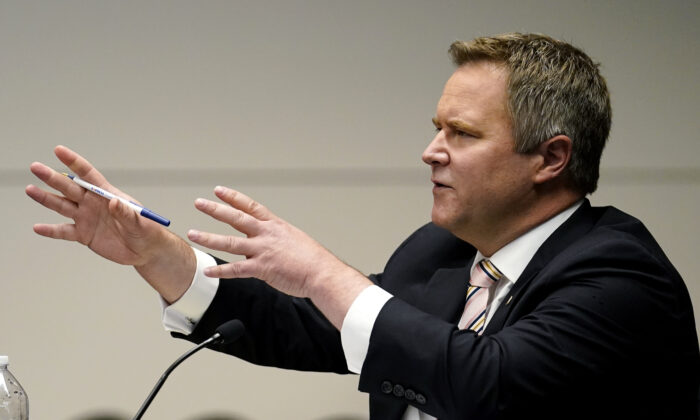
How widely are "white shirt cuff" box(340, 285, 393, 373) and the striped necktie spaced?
15.0 inches

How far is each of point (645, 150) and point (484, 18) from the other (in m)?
0.86

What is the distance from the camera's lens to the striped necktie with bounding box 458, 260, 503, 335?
6.04 feet

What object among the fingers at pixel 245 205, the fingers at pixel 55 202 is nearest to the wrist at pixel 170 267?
the fingers at pixel 55 202

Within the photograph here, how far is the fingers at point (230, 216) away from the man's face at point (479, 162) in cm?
47

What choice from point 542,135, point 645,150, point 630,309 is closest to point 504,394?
point 630,309

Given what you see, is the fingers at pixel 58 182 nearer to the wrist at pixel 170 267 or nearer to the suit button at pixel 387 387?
the wrist at pixel 170 267

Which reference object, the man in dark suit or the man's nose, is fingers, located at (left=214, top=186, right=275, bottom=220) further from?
the man's nose

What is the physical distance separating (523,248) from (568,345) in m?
0.38

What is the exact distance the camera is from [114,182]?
338 centimetres

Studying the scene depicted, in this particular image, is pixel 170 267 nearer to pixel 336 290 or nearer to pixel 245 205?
pixel 245 205

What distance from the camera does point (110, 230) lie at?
1757 millimetres

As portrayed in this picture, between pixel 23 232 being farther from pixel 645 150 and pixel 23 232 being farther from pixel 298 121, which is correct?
pixel 645 150

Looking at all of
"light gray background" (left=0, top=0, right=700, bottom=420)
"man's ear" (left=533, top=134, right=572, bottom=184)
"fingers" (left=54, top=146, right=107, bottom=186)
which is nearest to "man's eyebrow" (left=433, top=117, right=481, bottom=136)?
"man's ear" (left=533, top=134, right=572, bottom=184)

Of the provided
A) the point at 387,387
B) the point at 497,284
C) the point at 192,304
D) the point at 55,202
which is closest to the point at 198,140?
the point at 192,304
